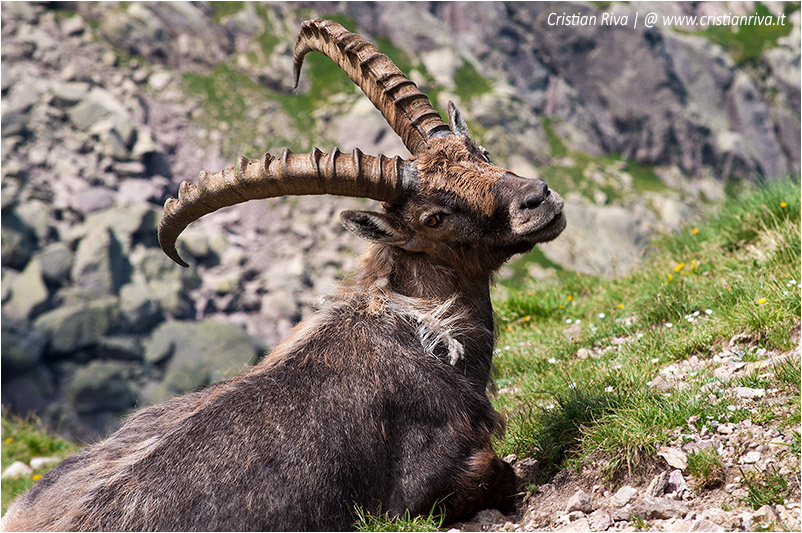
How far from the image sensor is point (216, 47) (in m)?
146

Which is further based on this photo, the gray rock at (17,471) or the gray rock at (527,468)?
the gray rock at (17,471)

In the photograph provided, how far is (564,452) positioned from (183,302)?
4580 inches

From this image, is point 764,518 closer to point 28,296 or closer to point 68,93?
point 28,296

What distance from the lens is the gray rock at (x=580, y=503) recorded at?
539cm

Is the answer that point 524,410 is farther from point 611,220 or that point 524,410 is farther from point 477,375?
point 611,220

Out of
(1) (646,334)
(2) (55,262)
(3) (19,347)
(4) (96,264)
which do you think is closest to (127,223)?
(4) (96,264)

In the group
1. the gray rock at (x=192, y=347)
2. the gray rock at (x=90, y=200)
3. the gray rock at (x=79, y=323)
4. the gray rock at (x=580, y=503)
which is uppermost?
the gray rock at (x=90, y=200)

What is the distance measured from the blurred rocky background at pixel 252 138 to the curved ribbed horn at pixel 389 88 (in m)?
81.4

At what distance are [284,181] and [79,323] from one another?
11176cm

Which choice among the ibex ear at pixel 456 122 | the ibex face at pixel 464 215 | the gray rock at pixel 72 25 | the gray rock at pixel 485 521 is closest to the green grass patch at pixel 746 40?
the gray rock at pixel 72 25

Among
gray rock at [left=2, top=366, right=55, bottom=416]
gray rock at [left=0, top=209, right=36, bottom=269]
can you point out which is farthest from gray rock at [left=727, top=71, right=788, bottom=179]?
gray rock at [left=2, top=366, right=55, bottom=416]

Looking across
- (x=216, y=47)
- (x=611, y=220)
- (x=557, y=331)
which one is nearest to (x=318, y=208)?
(x=216, y=47)

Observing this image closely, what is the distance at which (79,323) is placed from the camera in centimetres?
10712

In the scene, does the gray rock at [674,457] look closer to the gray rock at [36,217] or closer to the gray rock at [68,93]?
the gray rock at [36,217]
